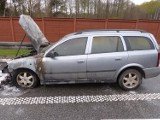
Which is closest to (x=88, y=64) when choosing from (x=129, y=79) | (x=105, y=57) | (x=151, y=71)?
(x=105, y=57)

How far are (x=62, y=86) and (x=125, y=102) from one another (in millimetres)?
1824

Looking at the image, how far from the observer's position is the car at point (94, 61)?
14.5 ft

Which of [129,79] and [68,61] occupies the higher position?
[68,61]

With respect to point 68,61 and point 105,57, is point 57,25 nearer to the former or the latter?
point 68,61

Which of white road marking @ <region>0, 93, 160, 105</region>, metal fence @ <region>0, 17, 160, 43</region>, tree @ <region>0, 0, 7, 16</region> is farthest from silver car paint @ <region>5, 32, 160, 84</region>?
tree @ <region>0, 0, 7, 16</region>

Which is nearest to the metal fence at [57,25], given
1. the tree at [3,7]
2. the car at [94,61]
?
the car at [94,61]

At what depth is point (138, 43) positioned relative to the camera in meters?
4.64

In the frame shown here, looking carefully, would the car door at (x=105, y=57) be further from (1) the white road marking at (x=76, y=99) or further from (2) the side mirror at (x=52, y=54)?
(2) the side mirror at (x=52, y=54)

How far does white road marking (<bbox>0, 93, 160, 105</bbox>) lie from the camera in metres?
4.02

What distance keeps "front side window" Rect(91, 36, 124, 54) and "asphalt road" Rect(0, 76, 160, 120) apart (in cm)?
110

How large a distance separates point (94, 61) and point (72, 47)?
68cm

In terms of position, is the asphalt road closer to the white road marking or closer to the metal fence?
the white road marking

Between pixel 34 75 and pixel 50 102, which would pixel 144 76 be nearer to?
pixel 50 102

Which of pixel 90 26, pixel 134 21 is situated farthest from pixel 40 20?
pixel 134 21
